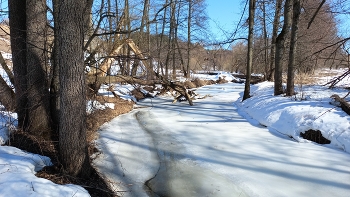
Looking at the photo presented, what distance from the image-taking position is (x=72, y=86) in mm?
3863

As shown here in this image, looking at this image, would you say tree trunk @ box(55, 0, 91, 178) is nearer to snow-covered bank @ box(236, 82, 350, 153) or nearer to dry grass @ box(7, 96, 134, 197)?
dry grass @ box(7, 96, 134, 197)

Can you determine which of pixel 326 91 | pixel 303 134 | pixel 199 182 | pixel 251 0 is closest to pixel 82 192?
pixel 199 182

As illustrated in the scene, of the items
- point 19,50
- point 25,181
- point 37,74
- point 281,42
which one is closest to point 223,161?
point 25,181

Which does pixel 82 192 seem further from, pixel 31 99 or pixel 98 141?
pixel 98 141

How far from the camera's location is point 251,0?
11.5 metres

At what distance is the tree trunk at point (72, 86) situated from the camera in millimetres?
3781

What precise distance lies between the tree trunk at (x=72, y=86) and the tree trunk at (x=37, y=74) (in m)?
1.36

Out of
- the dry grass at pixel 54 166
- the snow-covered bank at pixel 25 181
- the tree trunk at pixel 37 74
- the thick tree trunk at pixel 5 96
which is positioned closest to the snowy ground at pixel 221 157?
the snow-covered bank at pixel 25 181

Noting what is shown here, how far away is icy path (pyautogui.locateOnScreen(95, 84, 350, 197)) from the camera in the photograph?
13.8ft

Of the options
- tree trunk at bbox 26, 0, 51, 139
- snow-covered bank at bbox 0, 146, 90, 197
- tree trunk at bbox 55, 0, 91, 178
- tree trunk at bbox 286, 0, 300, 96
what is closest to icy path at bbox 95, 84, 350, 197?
tree trunk at bbox 55, 0, 91, 178

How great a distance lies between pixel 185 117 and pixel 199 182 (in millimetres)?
5090

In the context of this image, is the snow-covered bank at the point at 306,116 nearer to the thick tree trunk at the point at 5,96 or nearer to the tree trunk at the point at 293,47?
the tree trunk at the point at 293,47

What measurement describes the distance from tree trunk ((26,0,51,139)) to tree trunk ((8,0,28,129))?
0.25 meters

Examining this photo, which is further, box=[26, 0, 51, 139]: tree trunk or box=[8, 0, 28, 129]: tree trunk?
box=[8, 0, 28, 129]: tree trunk
